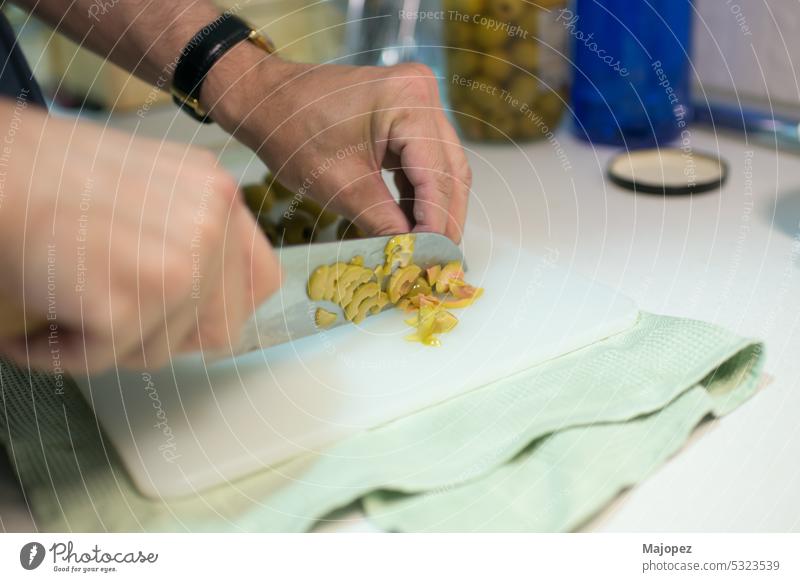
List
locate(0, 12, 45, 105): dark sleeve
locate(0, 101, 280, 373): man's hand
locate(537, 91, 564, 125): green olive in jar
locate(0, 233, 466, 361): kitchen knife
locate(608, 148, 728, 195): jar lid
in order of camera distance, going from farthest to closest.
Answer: locate(537, 91, 564, 125): green olive in jar
locate(608, 148, 728, 195): jar lid
locate(0, 12, 45, 105): dark sleeve
locate(0, 233, 466, 361): kitchen knife
locate(0, 101, 280, 373): man's hand

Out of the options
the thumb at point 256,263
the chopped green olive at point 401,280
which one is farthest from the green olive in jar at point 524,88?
the thumb at point 256,263

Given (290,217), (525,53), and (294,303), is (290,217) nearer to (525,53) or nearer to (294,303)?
(294,303)

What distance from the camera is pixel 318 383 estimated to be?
393 mm

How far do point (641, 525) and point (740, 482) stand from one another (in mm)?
48

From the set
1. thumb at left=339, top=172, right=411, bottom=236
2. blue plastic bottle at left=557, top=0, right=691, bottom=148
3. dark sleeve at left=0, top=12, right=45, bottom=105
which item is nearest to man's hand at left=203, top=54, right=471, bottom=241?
thumb at left=339, top=172, right=411, bottom=236

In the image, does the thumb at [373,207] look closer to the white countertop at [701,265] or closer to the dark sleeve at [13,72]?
the white countertop at [701,265]

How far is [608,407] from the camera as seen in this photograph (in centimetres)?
36

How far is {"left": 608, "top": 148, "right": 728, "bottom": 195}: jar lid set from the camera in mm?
603

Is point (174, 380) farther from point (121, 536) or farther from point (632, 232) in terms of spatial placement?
point (632, 232)

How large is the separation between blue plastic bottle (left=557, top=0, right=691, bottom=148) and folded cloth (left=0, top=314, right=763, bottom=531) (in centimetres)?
35

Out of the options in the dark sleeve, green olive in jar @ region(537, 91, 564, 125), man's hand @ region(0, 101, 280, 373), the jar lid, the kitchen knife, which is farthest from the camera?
green olive in jar @ region(537, 91, 564, 125)

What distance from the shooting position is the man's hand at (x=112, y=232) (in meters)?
0.26

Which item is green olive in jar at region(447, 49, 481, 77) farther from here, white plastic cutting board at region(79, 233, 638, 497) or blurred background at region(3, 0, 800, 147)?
white plastic cutting board at region(79, 233, 638, 497)

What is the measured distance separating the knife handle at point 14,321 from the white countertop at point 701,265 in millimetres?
66
